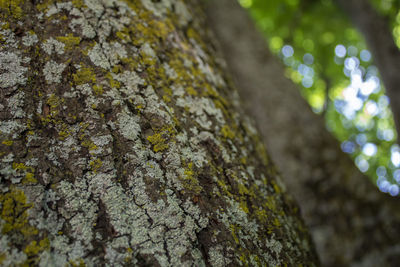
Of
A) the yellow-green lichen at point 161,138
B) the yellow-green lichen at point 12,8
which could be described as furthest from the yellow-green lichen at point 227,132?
the yellow-green lichen at point 12,8

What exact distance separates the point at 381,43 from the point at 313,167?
1.53 m

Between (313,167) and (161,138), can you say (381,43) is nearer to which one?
(313,167)

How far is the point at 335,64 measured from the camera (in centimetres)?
615

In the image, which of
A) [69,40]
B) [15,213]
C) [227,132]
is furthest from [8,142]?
[227,132]

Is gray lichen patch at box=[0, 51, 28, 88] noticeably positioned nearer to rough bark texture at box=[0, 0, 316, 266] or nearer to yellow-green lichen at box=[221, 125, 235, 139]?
rough bark texture at box=[0, 0, 316, 266]

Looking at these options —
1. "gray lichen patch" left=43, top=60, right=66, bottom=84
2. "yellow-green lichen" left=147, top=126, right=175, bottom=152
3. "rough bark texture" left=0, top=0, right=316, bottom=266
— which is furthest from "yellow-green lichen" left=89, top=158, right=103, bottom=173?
"gray lichen patch" left=43, top=60, right=66, bottom=84

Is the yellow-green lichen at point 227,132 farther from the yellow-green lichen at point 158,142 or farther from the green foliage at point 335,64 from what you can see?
the green foliage at point 335,64

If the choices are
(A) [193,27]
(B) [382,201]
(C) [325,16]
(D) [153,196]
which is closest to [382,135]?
(C) [325,16]

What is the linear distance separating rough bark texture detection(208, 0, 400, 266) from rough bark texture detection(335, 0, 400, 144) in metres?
0.72

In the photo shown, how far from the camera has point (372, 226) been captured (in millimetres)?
1964

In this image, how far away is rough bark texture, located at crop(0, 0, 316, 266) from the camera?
62 centimetres

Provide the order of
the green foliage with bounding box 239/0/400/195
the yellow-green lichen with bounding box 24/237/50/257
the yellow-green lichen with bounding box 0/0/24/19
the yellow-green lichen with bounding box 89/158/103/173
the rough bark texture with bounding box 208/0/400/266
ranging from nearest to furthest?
the yellow-green lichen with bounding box 24/237/50/257 → the yellow-green lichen with bounding box 89/158/103/173 → the yellow-green lichen with bounding box 0/0/24/19 → the rough bark texture with bounding box 208/0/400/266 → the green foliage with bounding box 239/0/400/195

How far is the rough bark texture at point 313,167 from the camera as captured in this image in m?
1.94

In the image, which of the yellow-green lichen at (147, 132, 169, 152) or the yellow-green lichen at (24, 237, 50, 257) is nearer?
the yellow-green lichen at (24, 237, 50, 257)
